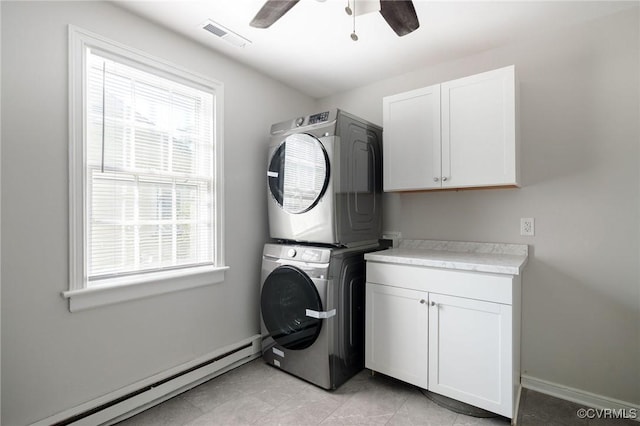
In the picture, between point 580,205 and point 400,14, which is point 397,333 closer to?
point 580,205

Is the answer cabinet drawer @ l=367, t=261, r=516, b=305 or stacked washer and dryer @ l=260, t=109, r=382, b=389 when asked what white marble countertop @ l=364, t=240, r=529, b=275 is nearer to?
cabinet drawer @ l=367, t=261, r=516, b=305

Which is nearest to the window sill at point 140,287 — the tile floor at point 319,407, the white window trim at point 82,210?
the white window trim at point 82,210

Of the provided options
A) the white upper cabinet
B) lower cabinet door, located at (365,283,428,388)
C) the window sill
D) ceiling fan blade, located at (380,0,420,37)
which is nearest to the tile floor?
lower cabinet door, located at (365,283,428,388)

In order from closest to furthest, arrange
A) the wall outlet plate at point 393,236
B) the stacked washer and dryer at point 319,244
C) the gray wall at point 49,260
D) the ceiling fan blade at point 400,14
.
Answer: the ceiling fan blade at point 400,14 < the gray wall at point 49,260 < the stacked washer and dryer at point 319,244 < the wall outlet plate at point 393,236

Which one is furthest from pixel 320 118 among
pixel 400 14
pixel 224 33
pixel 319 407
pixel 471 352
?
pixel 319 407

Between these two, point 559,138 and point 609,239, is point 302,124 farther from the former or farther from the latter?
point 609,239

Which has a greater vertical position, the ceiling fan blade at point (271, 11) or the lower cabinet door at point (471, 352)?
the ceiling fan blade at point (271, 11)

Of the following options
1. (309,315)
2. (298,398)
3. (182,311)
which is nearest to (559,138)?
(309,315)

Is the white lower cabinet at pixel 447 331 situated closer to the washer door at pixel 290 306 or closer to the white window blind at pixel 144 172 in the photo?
the washer door at pixel 290 306

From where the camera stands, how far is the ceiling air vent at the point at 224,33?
204cm

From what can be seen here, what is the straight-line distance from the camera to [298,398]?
204 centimetres

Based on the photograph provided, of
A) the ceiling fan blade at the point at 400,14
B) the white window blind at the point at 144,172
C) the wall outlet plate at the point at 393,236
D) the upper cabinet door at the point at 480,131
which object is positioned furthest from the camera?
the wall outlet plate at the point at 393,236

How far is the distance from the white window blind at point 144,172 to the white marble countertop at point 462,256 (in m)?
1.31

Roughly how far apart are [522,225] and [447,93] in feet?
3.44
